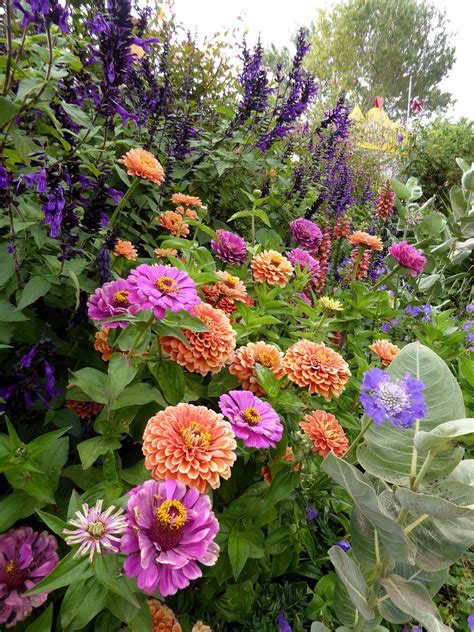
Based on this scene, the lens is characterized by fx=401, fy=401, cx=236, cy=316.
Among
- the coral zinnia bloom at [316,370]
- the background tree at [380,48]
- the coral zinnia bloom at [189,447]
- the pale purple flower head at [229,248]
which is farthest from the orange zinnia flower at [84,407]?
the background tree at [380,48]

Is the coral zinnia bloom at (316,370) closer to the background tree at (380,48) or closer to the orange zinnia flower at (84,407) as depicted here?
the orange zinnia flower at (84,407)

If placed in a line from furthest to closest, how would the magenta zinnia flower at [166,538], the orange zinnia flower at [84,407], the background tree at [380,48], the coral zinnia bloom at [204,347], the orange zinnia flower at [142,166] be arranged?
1. the background tree at [380,48]
2. the orange zinnia flower at [142,166]
3. the orange zinnia flower at [84,407]
4. the coral zinnia bloom at [204,347]
5. the magenta zinnia flower at [166,538]

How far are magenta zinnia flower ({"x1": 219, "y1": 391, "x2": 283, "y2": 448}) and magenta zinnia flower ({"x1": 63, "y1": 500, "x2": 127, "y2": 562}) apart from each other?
0.26 meters

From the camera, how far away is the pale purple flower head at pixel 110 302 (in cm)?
86

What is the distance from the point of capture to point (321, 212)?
2.73m

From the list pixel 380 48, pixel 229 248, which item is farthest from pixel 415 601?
pixel 380 48

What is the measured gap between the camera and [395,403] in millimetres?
590

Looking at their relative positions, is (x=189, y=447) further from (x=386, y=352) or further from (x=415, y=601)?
(x=386, y=352)

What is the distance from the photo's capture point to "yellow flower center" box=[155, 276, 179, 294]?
2.56ft

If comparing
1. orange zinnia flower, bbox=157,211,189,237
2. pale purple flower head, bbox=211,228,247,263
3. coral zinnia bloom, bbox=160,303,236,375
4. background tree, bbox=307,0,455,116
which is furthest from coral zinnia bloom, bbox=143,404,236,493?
background tree, bbox=307,0,455,116

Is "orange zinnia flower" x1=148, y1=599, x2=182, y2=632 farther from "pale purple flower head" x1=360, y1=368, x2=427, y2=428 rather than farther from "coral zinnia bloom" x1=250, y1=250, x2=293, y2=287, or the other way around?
"coral zinnia bloom" x1=250, y1=250, x2=293, y2=287

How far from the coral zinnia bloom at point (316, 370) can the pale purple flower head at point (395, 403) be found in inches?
11.6

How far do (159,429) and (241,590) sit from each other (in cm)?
55

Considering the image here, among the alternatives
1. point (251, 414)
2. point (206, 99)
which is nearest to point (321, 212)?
point (206, 99)
